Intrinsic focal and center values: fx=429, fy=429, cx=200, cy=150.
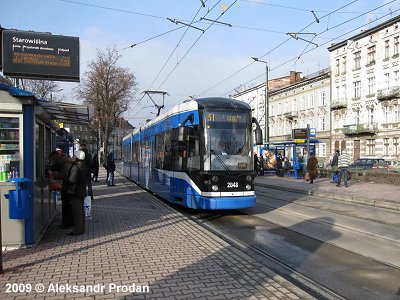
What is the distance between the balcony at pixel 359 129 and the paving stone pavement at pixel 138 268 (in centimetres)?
4835

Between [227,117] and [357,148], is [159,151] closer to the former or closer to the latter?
[227,117]

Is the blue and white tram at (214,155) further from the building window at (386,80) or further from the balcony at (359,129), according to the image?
the balcony at (359,129)

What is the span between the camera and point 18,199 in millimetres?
7168

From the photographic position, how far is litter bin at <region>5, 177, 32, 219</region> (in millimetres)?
7137

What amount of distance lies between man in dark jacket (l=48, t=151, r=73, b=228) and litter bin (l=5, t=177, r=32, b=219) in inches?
55.5

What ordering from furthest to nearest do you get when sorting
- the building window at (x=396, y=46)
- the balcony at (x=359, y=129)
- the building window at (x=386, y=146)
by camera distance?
the balcony at (x=359, y=129), the building window at (x=386, y=146), the building window at (x=396, y=46)

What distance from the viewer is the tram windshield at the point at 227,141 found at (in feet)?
37.9

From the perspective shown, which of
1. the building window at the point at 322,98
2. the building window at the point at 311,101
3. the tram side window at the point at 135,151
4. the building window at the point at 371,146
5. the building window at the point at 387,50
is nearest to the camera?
the tram side window at the point at 135,151

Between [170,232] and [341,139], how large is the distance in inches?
2123

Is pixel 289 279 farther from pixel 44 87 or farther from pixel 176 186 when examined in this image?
pixel 44 87

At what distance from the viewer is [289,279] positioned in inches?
240

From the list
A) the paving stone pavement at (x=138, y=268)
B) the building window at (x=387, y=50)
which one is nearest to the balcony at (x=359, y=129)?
the building window at (x=387, y=50)

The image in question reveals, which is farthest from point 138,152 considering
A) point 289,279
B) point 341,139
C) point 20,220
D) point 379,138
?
point 341,139

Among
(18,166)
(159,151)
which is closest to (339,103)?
(159,151)
